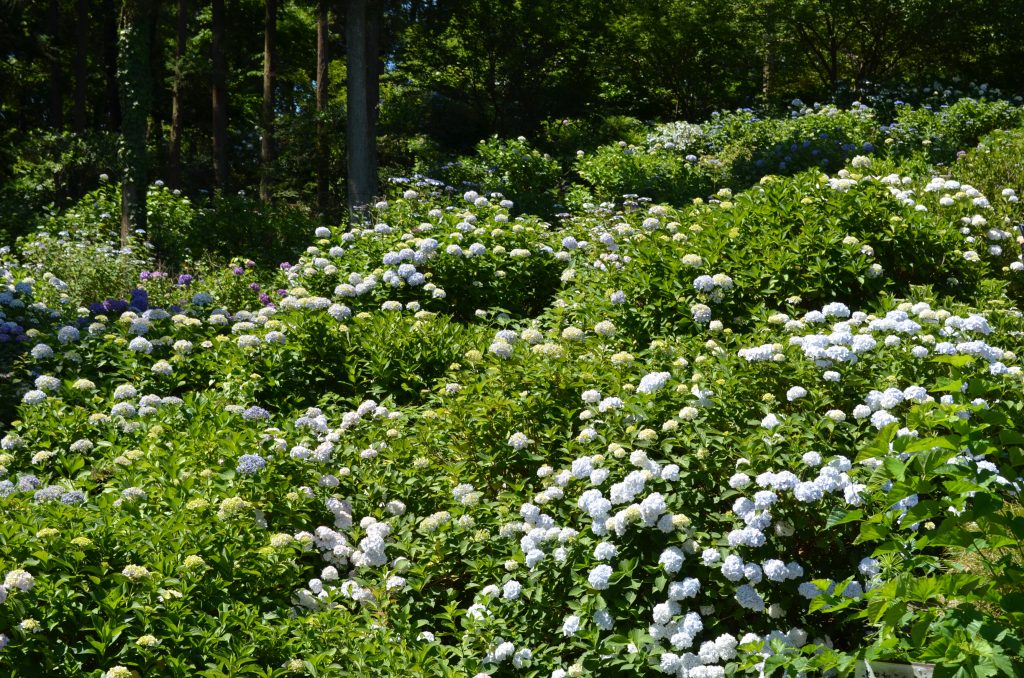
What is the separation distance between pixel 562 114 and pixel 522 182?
5576 millimetres

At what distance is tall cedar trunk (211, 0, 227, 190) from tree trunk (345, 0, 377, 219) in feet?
23.0

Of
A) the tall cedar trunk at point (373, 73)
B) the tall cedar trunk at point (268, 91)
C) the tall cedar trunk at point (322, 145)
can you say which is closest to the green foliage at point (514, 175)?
the tall cedar trunk at point (373, 73)

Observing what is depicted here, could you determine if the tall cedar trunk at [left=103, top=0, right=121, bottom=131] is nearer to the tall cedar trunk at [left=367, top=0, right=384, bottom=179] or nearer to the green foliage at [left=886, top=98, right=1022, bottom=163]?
the tall cedar trunk at [left=367, top=0, right=384, bottom=179]

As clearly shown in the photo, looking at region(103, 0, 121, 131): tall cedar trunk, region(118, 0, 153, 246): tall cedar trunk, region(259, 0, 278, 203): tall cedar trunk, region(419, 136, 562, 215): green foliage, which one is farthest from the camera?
region(103, 0, 121, 131): tall cedar trunk

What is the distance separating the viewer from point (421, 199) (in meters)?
9.30

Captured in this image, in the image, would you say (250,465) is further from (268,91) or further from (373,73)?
(268,91)

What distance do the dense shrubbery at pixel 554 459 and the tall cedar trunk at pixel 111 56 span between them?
17.8 metres

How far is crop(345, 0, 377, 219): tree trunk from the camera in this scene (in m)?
12.8

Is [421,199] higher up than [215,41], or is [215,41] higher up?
[215,41]

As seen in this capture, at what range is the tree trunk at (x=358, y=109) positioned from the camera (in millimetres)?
12789

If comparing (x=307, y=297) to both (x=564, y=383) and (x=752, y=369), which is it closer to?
(x=564, y=383)

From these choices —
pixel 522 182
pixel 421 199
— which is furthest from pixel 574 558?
pixel 522 182

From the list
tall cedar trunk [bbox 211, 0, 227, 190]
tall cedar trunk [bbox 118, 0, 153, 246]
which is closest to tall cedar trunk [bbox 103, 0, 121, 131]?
tall cedar trunk [bbox 211, 0, 227, 190]

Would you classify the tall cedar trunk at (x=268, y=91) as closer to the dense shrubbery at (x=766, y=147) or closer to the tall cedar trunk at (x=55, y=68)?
the tall cedar trunk at (x=55, y=68)
